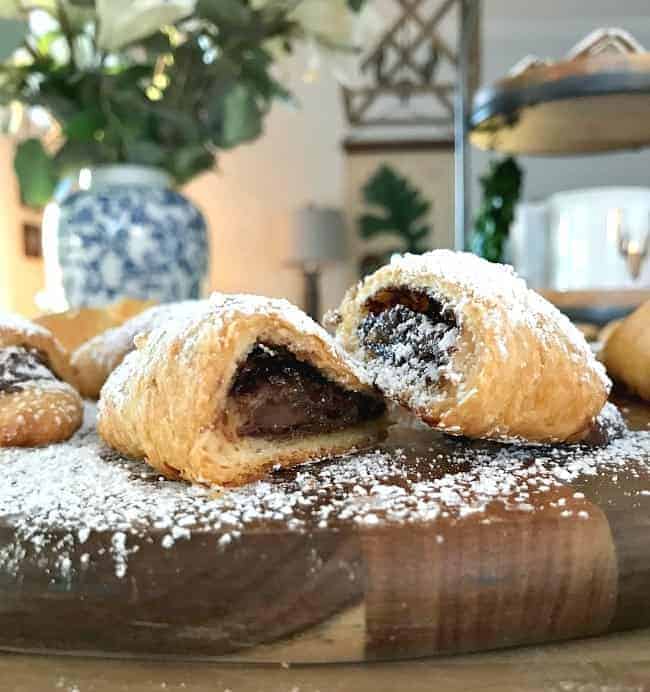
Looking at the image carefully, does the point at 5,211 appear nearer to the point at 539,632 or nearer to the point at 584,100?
the point at 584,100

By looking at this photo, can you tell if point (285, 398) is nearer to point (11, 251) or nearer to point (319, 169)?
point (11, 251)

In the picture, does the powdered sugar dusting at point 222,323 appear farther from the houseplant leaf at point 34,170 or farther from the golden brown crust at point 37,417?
the houseplant leaf at point 34,170

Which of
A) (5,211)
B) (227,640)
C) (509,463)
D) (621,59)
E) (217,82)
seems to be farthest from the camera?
(5,211)

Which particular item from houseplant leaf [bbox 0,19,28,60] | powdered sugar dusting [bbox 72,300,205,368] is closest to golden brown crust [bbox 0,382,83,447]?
powdered sugar dusting [bbox 72,300,205,368]

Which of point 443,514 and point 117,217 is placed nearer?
point 443,514

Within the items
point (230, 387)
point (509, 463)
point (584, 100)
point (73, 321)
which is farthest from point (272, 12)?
point (509, 463)

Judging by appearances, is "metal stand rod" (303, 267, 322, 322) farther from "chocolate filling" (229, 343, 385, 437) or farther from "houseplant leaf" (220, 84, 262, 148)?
"chocolate filling" (229, 343, 385, 437)

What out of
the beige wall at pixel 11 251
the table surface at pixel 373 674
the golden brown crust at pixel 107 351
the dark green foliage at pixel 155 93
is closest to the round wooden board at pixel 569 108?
the dark green foliage at pixel 155 93
